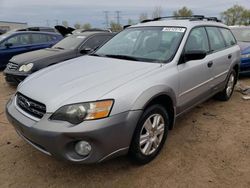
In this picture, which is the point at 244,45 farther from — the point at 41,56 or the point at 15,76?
the point at 15,76

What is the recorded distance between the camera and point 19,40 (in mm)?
8188

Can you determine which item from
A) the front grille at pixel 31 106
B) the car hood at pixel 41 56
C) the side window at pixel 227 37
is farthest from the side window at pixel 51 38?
the front grille at pixel 31 106

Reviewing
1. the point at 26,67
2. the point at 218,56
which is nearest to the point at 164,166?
the point at 218,56

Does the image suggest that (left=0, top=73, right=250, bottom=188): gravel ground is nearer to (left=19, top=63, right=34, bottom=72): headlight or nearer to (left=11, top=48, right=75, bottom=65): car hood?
(left=19, top=63, right=34, bottom=72): headlight

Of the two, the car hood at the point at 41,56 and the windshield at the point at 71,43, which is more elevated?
the windshield at the point at 71,43

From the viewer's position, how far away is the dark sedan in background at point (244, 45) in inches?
255

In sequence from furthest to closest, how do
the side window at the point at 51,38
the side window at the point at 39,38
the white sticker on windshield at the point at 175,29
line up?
the side window at the point at 51,38 < the side window at the point at 39,38 < the white sticker on windshield at the point at 175,29

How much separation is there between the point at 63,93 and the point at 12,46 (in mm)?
6638

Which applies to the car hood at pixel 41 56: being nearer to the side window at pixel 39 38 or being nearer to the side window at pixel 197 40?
the side window at pixel 39 38

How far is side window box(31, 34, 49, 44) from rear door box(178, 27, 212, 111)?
21.5ft

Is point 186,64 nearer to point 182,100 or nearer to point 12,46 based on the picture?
point 182,100

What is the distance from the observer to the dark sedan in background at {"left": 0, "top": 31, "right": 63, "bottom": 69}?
7789 mm

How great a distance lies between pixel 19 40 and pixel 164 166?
737 cm

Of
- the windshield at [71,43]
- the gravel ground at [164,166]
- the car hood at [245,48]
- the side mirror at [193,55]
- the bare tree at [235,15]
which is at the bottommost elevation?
the bare tree at [235,15]
